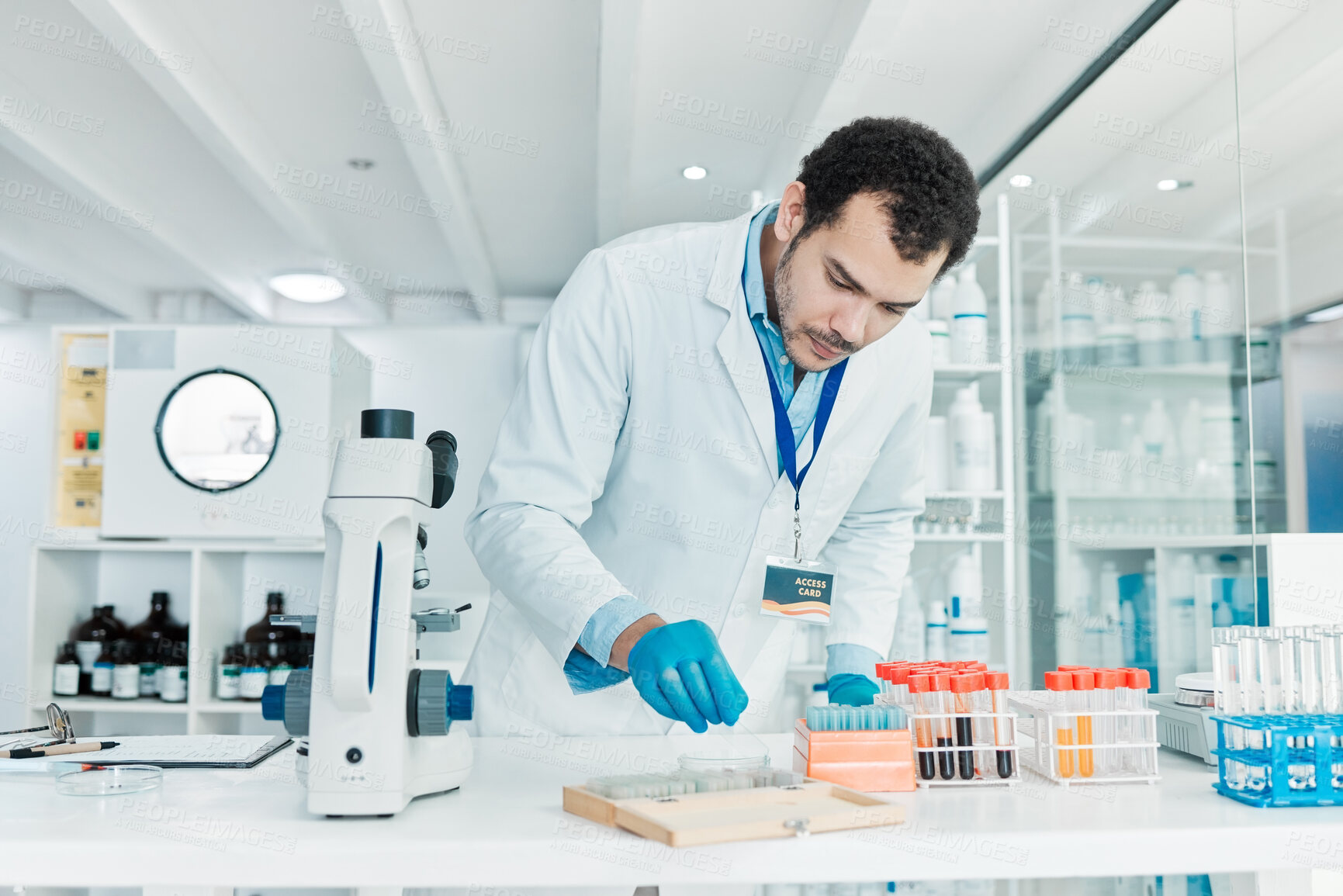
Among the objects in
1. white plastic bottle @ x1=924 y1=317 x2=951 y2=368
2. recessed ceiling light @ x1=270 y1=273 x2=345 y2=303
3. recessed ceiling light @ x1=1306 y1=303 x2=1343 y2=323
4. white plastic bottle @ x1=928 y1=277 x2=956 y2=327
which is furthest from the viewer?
recessed ceiling light @ x1=270 y1=273 x2=345 y2=303

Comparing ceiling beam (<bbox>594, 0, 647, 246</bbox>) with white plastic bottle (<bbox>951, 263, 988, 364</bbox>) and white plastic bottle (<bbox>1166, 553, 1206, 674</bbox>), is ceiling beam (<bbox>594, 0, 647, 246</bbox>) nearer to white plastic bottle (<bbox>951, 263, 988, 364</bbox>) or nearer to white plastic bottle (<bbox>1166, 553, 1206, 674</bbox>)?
white plastic bottle (<bbox>951, 263, 988, 364</bbox>)

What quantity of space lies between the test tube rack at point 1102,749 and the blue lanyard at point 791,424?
47 centimetres

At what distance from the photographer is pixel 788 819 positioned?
34.7 inches

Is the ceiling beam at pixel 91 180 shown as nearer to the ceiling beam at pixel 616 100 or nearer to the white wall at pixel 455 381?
the white wall at pixel 455 381

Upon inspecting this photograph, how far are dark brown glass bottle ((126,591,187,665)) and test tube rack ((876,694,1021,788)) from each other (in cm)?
282

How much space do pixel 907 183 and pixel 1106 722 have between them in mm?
658

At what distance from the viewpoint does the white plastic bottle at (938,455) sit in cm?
295

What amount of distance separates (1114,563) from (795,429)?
1.56 meters

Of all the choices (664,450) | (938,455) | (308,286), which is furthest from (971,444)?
(308,286)

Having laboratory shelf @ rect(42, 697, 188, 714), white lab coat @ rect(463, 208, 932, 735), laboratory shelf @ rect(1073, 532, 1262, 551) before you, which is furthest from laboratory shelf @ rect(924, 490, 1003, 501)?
laboratory shelf @ rect(42, 697, 188, 714)

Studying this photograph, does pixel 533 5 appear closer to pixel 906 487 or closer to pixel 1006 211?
pixel 1006 211

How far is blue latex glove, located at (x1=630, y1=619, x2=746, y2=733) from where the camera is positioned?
108cm

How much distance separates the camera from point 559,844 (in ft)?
2.84

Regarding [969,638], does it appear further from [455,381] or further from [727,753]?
[455,381]
